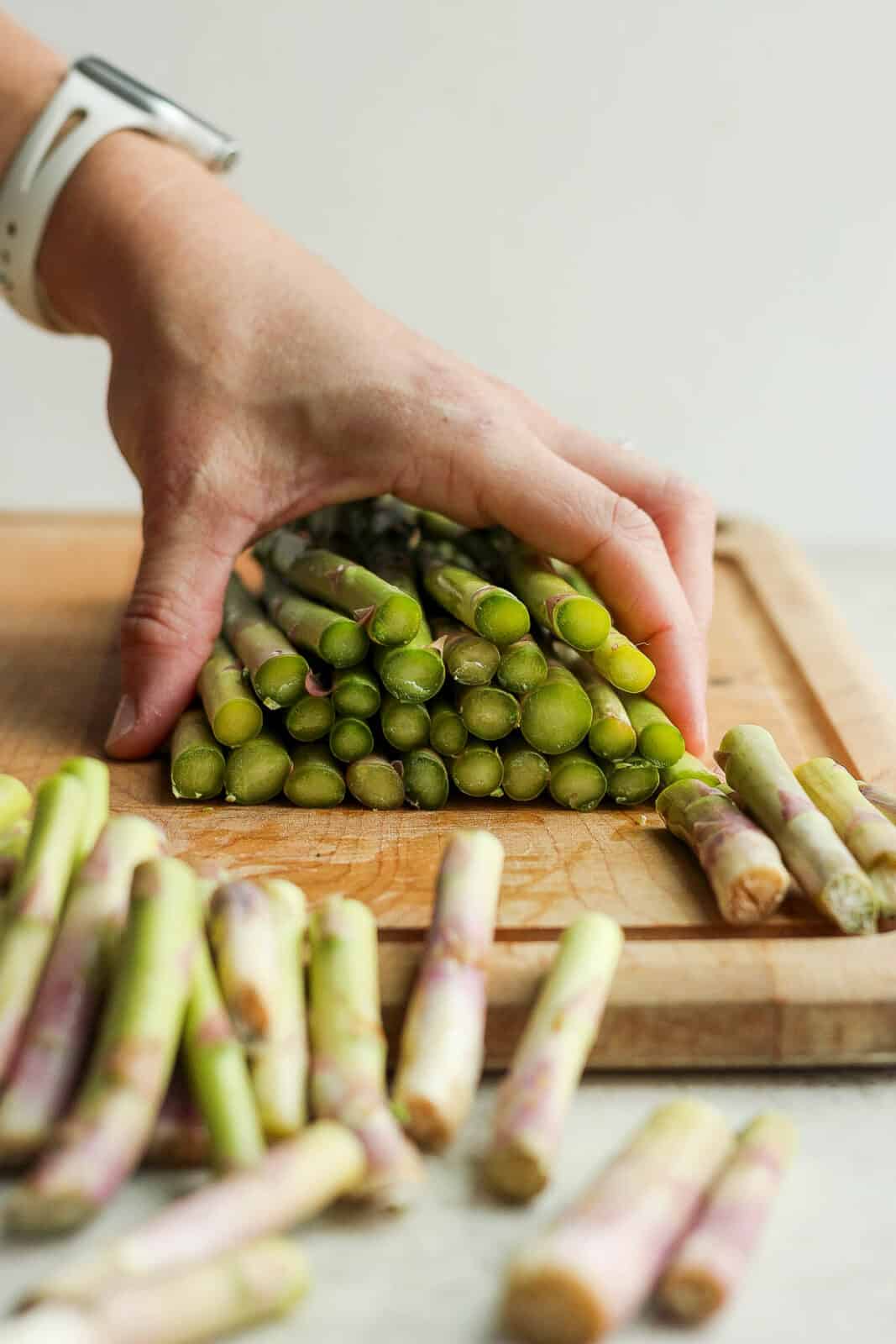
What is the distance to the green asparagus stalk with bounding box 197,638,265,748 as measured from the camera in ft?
7.64

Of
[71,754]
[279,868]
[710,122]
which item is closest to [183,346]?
[71,754]

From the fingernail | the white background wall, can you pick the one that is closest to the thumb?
the fingernail

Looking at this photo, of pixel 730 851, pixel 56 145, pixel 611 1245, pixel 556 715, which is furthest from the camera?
pixel 56 145

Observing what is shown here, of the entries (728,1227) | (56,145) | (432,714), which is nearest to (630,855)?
(432,714)

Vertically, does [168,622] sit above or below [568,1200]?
below

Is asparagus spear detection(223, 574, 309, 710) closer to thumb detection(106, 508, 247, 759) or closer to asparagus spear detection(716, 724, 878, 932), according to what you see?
thumb detection(106, 508, 247, 759)

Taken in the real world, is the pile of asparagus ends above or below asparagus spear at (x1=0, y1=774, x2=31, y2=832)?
above

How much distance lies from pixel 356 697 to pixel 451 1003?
0.81 m

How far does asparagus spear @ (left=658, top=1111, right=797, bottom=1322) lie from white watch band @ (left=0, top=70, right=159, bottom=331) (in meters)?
2.07

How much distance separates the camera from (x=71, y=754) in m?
2.53

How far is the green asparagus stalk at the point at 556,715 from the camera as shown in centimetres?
228

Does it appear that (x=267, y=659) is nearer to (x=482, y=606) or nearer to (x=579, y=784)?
(x=482, y=606)

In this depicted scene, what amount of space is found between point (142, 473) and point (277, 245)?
497 mm

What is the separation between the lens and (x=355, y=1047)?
1527 millimetres
